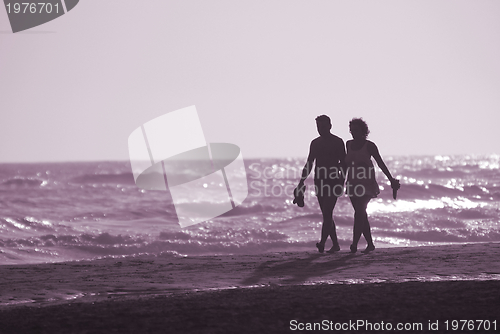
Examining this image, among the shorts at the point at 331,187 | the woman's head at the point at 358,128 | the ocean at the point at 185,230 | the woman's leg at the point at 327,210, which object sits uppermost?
the woman's head at the point at 358,128

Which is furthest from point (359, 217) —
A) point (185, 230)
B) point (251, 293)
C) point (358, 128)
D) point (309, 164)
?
point (185, 230)

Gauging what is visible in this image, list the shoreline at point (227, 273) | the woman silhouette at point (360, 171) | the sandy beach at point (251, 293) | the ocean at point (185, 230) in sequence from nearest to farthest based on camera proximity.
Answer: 1. the sandy beach at point (251, 293)
2. the shoreline at point (227, 273)
3. the woman silhouette at point (360, 171)
4. the ocean at point (185, 230)

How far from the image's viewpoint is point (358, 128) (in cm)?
752

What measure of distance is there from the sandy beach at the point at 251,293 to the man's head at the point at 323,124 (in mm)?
1496

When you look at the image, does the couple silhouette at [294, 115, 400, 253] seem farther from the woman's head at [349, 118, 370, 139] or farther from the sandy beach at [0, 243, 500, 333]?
the sandy beach at [0, 243, 500, 333]

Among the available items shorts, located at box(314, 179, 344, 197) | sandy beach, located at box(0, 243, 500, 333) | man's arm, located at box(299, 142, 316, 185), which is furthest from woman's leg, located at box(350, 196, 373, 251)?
man's arm, located at box(299, 142, 316, 185)

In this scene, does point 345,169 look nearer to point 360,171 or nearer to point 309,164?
point 360,171

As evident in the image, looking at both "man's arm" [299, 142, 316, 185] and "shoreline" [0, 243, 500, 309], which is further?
"man's arm" [299, 142, 316, 185]

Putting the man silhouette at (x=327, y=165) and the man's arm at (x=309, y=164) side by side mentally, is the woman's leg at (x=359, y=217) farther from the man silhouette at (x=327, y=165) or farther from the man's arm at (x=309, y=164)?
the man's arm at (x=309, y=164)

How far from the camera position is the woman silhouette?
748cm

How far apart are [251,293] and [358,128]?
336 centimetres

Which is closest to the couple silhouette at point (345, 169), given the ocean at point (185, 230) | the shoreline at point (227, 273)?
the shoreline at point (227, 273)

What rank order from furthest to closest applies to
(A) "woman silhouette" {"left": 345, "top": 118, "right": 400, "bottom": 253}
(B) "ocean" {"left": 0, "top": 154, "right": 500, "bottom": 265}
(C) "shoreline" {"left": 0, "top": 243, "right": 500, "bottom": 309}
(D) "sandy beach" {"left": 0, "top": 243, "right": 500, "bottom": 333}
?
(B) "ocean" {"left": 0, "top": 154, "right": 500, "bottom": 265}
(A) "woman silhouette" {"left": 345, "top": 118, "right": 400, "bottom": 253}
(C) "shoreline" {"left": 0, "top": 243, "right": 500, "bottom": 309}
(D) "sandy beach" {"left": 0, "top": 243, "right": 500, "bottom": 333}

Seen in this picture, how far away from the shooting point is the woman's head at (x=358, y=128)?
7.52 m
